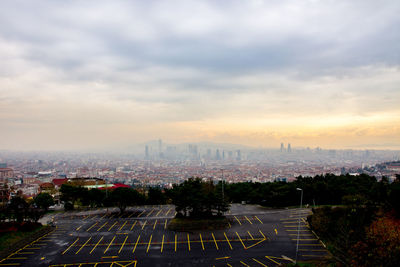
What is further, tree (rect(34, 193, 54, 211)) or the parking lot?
tree (rect(34, 193, 54, 211))

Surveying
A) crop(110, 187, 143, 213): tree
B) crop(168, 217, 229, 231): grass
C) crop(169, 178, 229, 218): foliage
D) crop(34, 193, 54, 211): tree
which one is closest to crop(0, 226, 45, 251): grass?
crop(110, 187, 143, 213): tree

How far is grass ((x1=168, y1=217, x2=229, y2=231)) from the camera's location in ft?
79.4

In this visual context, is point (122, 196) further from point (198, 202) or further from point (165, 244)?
point (165, 244)

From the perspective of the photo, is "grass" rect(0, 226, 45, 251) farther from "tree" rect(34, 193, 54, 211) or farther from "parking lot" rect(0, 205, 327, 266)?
"tree" rect(34, 193, 54, 211)

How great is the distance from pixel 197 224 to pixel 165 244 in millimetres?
4888

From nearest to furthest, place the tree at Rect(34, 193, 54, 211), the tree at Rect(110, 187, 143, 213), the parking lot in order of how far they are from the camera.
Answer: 1. the parking lot
2. the tree at Rect(110, 187, 143, 213)
3. the tree at Rect(34, 193, 54, 211)

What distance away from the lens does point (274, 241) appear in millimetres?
20578

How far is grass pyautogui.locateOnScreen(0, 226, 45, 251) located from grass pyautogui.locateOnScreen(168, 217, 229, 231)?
467 inches

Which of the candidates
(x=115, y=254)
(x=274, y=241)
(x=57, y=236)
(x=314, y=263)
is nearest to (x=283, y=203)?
(x=274, y=241)

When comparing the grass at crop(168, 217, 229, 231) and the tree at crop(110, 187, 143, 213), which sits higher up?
the tree at crop(110, 187, 143, 213)

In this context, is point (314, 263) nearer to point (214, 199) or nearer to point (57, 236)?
point (214, 199)

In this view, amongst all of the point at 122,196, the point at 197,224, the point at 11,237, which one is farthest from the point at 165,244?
the point at 122,196

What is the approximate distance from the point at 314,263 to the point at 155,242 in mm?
11359

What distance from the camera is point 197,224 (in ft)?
80.5
